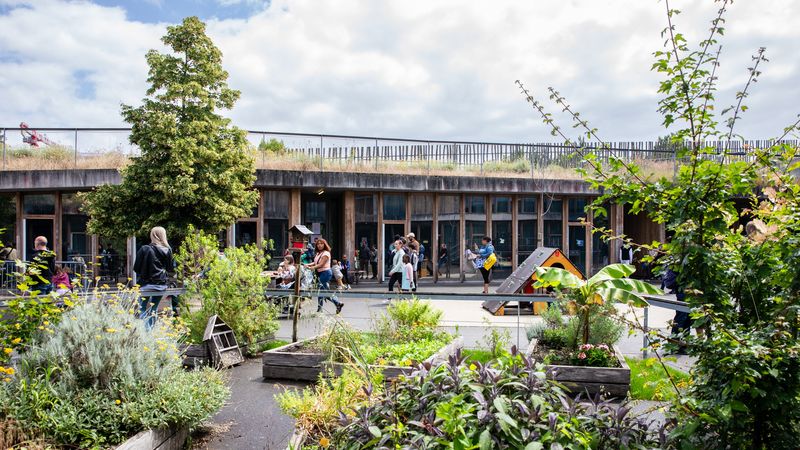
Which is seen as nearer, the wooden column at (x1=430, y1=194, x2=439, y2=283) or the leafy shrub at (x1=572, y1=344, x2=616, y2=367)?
the leafy shrub at (x1=572, y1=344, x2=616, y2=367)

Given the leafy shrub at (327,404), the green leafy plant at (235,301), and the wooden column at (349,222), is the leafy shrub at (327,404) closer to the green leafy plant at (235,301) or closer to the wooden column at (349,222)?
the green leafy plant at (235,301)

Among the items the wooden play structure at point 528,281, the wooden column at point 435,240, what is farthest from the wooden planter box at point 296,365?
the wooden column at point 435,240

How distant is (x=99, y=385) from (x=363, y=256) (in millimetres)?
19037

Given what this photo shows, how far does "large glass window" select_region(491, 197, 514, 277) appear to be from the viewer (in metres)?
25.3

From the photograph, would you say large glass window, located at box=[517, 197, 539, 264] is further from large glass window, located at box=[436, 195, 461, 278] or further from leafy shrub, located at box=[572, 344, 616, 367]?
leafy shrub, located at box=[572, 344, 616, 367]

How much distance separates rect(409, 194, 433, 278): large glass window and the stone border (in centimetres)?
1943

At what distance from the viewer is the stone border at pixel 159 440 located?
13.8 feet

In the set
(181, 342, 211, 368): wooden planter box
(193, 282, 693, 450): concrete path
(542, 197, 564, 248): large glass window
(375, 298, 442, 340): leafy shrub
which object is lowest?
(193, 282, 693, 450): concrete path

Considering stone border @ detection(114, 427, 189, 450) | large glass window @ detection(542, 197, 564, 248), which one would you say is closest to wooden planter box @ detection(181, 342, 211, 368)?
stone border @ detection(114, 427, 189, 450)

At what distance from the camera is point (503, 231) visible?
83.5 feet

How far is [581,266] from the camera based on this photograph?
26.7m

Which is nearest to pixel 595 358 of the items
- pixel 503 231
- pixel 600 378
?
pixel 600 378

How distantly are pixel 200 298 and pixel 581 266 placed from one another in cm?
2126

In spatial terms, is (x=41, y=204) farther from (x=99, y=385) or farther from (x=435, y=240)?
(x=99, y=385)
